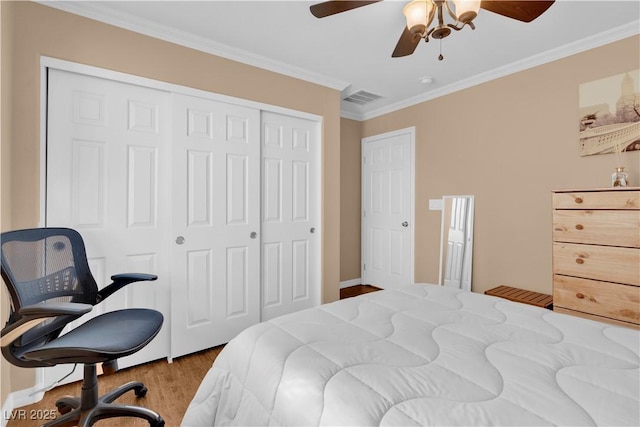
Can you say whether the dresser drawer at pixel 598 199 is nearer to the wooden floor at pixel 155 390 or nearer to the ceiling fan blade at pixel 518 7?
→ the ceiling fan blade at pixel 518 7

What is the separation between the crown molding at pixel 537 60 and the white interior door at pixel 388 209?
414mm

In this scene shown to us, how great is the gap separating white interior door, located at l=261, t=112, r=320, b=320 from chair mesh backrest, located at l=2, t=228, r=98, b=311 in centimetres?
145

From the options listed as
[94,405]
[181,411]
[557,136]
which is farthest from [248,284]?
[557,136]

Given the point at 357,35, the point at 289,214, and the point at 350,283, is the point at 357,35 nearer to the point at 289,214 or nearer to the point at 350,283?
the point at 289,214

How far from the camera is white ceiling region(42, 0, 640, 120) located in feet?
7.27

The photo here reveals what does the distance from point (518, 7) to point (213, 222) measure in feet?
8.06

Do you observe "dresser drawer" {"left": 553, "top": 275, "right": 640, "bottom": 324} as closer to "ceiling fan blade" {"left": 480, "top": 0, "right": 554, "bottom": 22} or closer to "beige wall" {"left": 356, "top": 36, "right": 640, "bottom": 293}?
"beige wall" {"left": 356, "top": 36, "right": 640, "bottom": 293}

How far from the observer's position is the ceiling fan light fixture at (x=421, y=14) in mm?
1642

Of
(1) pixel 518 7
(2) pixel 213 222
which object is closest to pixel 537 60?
(1) pixel 518 7

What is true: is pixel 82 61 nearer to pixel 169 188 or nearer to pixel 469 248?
pixel 169 188

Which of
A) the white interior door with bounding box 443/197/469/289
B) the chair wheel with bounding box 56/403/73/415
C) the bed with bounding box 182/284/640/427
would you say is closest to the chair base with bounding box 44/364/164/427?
the chair wheel with bounding box 56/403/73/415

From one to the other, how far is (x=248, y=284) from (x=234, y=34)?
207cm

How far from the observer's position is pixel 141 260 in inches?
94.8

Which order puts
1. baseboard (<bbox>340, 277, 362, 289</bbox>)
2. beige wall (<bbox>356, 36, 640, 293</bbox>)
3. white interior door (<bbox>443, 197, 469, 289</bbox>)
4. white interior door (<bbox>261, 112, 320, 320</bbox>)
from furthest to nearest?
baseboard (<bbox>340, 277, 362, 289</bbox>) → white interior door (<bbox>443, 197, 469, 289</bbox>) → white interior door (<bbox>261, 112, 320, 320</bbox>) → beige wall (<bbox>356, 36, 640, 293</bbox>)
